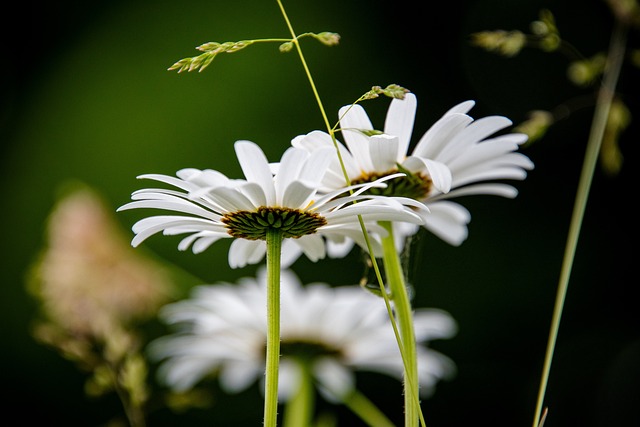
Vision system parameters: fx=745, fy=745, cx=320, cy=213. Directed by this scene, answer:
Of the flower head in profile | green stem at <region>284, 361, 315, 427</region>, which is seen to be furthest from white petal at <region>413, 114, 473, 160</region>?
the flower head in profile

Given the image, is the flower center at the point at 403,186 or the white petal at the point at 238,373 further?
the white petal at the point at 238,373

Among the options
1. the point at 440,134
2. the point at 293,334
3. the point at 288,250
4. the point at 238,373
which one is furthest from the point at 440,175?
the point at 238,373

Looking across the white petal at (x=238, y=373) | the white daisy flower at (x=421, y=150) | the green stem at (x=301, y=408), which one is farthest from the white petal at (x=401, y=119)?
the white petal at (x=238, y=373)

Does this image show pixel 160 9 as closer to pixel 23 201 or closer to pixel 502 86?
pixel 23 201

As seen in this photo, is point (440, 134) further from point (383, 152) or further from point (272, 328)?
point (272, 328)

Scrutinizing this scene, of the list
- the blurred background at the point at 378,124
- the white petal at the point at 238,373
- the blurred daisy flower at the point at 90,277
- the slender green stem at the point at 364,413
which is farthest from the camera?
the blurred background at the point at 378,124

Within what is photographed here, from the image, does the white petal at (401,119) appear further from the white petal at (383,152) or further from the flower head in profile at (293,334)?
the flower head in profile at (293,334)

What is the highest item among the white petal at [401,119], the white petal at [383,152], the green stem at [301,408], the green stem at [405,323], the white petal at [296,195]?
the white petal at [401,119]
